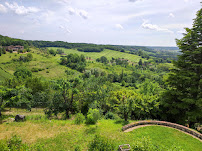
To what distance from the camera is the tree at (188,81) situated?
1588 cm

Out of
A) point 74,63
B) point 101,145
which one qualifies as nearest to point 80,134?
point 101,145

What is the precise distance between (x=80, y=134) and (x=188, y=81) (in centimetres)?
1510

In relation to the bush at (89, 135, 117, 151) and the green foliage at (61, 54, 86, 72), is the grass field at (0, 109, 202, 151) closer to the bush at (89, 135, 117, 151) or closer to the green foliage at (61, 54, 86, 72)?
the bush at (89, 135, 117, 151)

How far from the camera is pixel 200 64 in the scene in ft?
50.6

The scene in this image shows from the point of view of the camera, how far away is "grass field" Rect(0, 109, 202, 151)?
1215cm

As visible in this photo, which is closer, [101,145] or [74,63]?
[101,145]

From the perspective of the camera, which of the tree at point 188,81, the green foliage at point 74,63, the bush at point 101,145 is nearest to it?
the bush at point 101,145

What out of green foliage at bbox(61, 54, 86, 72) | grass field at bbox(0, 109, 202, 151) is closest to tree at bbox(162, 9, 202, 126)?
grass field at bbox(0, 109, 202, 151)

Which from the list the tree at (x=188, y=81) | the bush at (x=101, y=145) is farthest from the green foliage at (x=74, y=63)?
the bush at (x=101, y=145)

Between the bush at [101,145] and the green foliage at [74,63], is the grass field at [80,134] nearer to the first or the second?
the bush at [101,145]

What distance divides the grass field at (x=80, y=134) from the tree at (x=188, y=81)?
4008 millimetres

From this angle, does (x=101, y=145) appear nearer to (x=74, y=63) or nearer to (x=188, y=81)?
(x=188, y=81)

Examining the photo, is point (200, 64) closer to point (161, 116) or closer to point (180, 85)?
point (180, 85)

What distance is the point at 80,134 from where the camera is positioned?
13.9 metres
